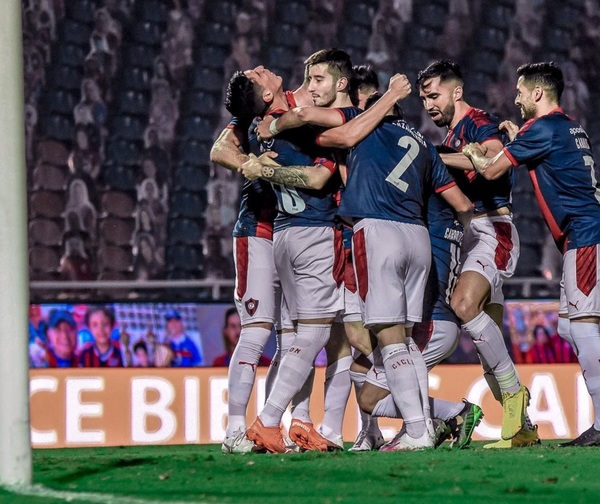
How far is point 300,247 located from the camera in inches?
222

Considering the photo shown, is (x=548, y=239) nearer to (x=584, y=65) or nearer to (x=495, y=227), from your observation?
(x=584, y=65)

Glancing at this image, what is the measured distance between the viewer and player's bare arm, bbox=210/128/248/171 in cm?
585

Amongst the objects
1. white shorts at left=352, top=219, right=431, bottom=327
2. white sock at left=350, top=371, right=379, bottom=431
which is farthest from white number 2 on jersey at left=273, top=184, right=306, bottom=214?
white sock at left=350, top=371, right=379, bottom=431

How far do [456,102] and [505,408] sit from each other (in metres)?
1.65

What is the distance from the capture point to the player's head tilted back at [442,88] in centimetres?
618

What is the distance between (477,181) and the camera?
20.3ft

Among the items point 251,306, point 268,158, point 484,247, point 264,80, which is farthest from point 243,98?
point 484,247

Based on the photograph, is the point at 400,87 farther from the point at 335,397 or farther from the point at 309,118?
the point at 335,397

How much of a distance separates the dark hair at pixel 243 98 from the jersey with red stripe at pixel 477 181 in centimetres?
107

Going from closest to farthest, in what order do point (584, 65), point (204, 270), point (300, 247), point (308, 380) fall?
point (300, 247) < point (308, 380) < point (204, 270) < point (584, 65)

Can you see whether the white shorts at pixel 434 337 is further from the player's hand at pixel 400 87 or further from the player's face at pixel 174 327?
the player's face at pixel 174 327

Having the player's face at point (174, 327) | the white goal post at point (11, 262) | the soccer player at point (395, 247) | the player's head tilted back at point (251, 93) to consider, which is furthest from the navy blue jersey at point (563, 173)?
the player's face at point (174, 327)

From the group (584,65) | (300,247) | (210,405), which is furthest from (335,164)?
(584,65)

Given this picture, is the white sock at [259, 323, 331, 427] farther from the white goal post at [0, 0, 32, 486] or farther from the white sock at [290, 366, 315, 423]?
the white goal post at [0, 0, 32, 486]
